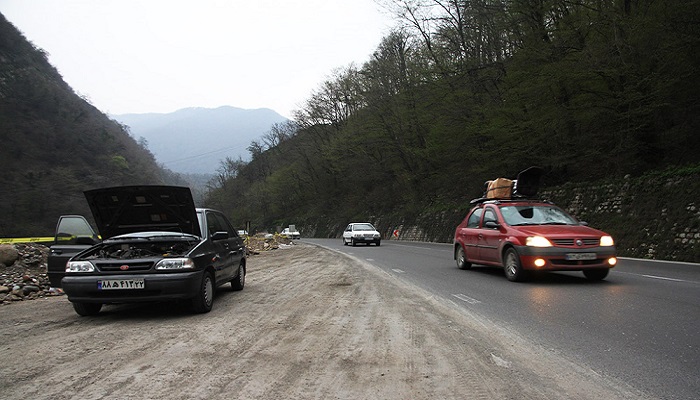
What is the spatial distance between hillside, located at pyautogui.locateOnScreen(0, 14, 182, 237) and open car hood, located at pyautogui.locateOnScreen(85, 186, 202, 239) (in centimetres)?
5509

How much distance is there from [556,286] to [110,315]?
7.52m

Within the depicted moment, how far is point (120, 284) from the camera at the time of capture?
6391mm

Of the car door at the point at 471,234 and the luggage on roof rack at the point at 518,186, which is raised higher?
the luggage on roof rack at the point at 518,186

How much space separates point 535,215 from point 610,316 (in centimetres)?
441

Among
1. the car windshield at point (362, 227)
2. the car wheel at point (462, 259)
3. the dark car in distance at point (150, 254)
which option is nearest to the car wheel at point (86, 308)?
the dark car in distance at point (150, 254)

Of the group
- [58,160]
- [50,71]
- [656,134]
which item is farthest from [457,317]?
[50,71]

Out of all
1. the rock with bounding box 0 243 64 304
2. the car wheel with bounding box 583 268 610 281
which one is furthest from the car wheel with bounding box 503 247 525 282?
the rock with bounding box 0 243 64 304

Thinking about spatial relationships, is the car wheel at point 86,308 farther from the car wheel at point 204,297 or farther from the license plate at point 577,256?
the license plate at point 577,256

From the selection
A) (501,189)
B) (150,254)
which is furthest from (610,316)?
(501,189)

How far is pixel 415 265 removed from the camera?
14.5 metres

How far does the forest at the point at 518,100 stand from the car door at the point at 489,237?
1044cm

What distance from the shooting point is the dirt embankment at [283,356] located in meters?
3.57

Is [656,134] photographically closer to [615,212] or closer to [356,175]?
[615,212]

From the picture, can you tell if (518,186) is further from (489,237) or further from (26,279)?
(26,279)
